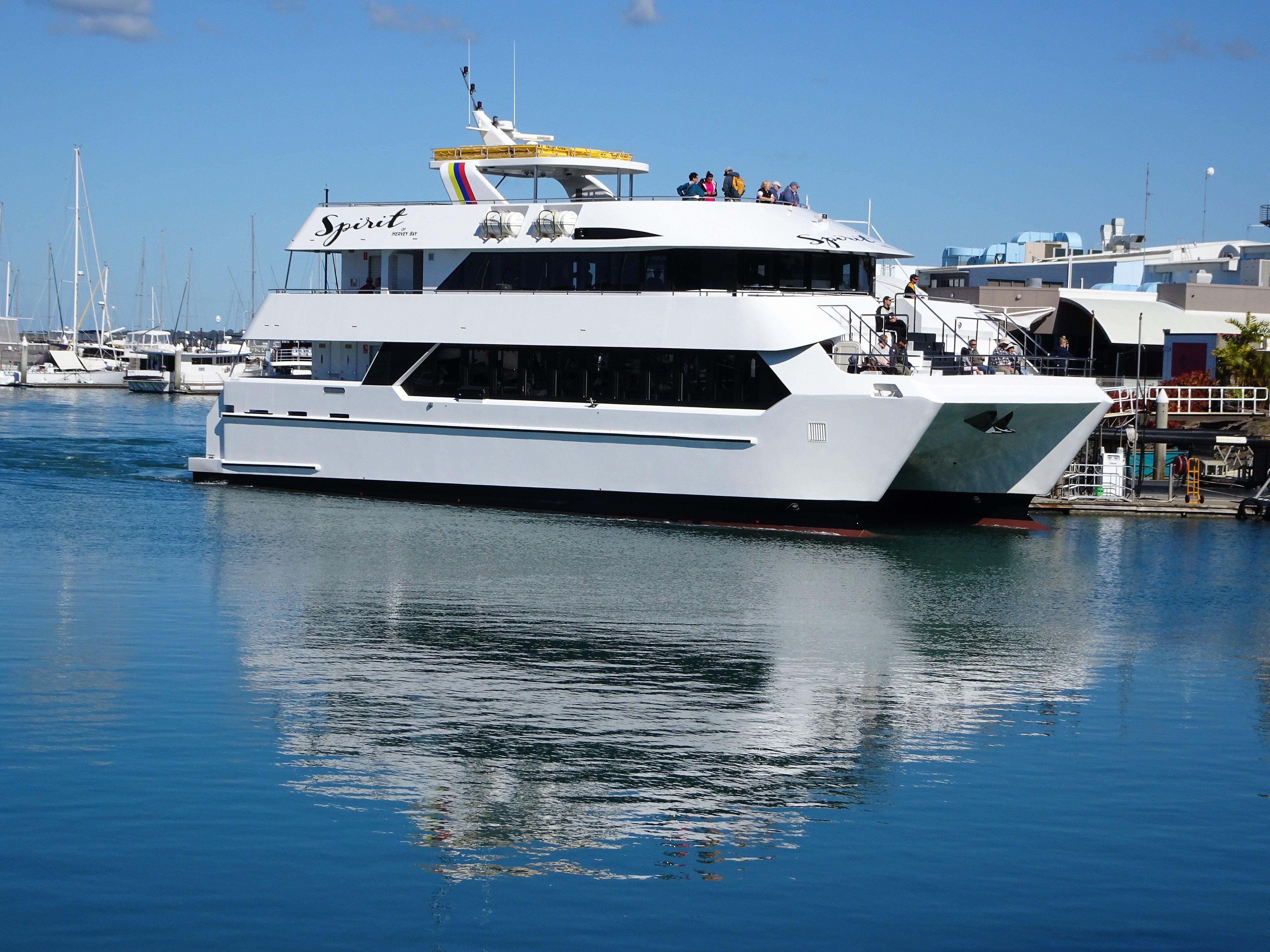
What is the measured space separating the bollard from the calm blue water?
34.8 feet

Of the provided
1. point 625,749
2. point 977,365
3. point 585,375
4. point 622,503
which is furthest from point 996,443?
point 625,749

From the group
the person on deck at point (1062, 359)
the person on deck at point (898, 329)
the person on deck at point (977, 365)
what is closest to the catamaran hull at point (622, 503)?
the person on deck at point (898, 329)

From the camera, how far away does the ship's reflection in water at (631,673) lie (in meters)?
11.2

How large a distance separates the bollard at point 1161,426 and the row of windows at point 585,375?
13166 millimetres

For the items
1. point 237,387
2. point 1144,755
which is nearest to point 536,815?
point 1144,755

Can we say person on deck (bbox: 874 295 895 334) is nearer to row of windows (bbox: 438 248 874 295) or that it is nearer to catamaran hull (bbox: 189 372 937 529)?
row of windows (bbox: 438 248 874 295)

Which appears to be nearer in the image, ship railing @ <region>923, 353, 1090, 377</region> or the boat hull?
ship railing @ <region>923, 353, 1090, 377</region>

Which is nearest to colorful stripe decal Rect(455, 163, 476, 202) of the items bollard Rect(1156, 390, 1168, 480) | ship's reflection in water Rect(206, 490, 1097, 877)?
ship's reflection in water Rect(206, 490, 1097, 877)

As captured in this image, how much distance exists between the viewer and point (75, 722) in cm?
1300

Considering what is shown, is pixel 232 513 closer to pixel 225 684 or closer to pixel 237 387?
pixel 237 387

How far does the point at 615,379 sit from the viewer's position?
1056 inches

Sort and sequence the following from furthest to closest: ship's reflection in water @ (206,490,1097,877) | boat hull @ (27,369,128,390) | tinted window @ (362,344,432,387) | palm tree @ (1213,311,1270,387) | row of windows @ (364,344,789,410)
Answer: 1. boat hull @ (27,369,128,390)
2. palm tree @ (1213,311,1270,387)
3. tinted window @ (362,344,432,387)
4. row of windows @ (364,344,789,410)
5. ship's reflection in water @ (206,490,1097,877)

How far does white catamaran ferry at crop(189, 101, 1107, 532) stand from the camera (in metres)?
24.8

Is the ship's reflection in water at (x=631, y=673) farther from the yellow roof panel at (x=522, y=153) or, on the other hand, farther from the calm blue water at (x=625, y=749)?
the yellow roof panel at (x=522, y=153)
